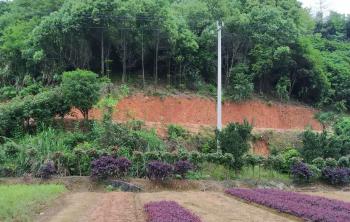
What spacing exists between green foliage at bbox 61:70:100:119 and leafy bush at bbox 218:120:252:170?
6.67 meters

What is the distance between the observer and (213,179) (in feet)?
62.4

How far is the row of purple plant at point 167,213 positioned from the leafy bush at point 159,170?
4968 mm

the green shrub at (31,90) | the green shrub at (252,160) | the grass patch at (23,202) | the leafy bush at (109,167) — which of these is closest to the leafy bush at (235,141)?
the green shrub at (252,160)

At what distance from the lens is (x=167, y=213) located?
413 inches

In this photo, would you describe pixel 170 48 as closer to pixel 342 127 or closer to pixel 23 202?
pixel 342 127

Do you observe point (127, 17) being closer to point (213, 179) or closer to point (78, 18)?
point (78, 18)

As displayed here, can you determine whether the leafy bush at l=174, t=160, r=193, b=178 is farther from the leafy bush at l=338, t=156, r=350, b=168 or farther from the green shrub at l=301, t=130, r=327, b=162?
the leafy bush at l=338, t=156, r=350, b=168

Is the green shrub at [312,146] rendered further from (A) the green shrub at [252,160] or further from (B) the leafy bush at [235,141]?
(B) the leafy bush at [235,141]

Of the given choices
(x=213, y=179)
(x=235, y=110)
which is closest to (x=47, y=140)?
(x=213, y=179)

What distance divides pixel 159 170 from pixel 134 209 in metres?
5.37

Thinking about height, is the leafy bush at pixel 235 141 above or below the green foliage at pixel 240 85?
below

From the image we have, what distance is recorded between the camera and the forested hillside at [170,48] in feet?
91.1

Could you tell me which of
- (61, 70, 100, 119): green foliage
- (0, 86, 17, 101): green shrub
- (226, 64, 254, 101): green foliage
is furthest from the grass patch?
(226, 64, 254, 101): green foliage

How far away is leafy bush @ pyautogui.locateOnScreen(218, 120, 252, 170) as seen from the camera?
19312mm
